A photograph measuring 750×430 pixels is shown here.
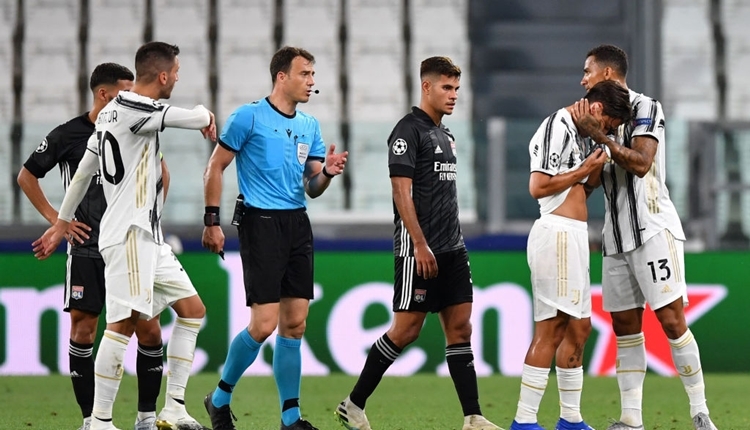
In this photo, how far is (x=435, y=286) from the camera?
6.50 metres

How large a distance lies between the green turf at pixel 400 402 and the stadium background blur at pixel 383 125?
0.53 meters

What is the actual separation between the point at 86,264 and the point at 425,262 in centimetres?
196

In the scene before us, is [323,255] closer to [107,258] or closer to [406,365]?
[406,365]

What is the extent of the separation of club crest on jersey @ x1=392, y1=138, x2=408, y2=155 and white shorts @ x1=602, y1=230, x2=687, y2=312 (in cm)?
128

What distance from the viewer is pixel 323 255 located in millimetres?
10812

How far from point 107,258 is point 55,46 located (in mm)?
10907

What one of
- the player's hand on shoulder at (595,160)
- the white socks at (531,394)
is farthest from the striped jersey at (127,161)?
the player's hand on shoulder at (595,160)

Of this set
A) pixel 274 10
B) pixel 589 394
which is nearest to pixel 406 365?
pixel 589 394

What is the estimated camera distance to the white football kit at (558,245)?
5953 millimetres

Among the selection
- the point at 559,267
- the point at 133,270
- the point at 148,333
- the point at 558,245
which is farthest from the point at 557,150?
the point at 148,333

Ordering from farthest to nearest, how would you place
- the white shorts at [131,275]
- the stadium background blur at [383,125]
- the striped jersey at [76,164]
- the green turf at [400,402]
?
1. the stadium background blur at [383,125]
2. the green turf at [400,402]
3. the striped jersey at [76,164]
4. the white shorts at [131,275]

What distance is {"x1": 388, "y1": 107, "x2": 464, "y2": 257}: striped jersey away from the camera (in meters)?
6.48

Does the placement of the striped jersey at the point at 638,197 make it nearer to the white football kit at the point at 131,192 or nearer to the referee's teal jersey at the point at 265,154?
the referee's teal jersey at the point at 265,154

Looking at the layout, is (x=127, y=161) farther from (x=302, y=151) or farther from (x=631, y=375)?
(x=631, y=375)
